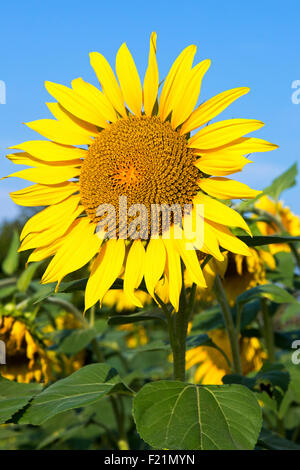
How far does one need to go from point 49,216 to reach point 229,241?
441 mm

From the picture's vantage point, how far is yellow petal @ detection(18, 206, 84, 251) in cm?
126

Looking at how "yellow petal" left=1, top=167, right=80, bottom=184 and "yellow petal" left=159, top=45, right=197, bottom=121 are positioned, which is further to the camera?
"yellow petal" left=1, top=167, right=80, bottom=184

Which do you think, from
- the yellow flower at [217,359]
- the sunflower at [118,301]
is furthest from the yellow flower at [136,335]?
the yellow flower at [217,359]

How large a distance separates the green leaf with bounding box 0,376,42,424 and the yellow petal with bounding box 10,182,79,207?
464mm

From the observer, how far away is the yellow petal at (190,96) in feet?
3.98

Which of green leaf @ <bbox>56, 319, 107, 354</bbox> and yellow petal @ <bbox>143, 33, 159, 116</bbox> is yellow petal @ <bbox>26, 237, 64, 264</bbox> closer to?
yellow petal @ <bbox>143, 33, 159, 116</bbox>

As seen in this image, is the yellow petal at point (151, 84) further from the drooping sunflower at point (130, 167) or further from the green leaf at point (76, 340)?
the green leaf at point (76, 340)

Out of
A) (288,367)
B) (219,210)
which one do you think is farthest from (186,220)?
(288,367)

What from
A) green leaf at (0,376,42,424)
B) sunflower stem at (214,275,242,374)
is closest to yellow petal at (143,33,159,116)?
sunflower stem at (214,275,242,374)

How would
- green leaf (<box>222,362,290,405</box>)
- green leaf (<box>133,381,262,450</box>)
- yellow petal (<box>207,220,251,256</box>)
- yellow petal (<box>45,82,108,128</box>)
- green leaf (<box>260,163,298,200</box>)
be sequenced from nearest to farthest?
green leaf (<box>133,381,262,450</box>) → yellow petal (<box>207,220,251,256</box>) → yellow petal (<box>45,82,108,128</box>) → green leaf (<box>222,362,290,405</box>) → green leaf (<box>260,163,298,200</box>)

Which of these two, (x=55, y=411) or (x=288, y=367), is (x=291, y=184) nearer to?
(x=288, y=367)

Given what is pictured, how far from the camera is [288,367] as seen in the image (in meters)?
1.63
